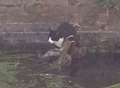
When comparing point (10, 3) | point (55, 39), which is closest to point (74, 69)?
point (55, 39)

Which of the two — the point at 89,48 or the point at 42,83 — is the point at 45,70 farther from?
the point at 89,48

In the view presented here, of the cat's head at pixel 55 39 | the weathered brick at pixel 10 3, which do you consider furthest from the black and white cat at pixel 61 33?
the weathered brick at pixel 10 3

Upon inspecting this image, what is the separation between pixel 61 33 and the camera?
1167cm

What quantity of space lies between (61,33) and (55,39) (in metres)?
0.21

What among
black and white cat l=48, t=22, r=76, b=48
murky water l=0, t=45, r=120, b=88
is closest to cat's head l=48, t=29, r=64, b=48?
black and white cat l=48, t=22, r=76, b=48

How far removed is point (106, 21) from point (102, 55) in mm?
1153

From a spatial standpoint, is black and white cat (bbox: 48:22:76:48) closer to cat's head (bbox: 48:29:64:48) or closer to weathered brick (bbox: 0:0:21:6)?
cat's head (bbox: 48:29:64:48)

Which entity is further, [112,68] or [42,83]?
[112,68]

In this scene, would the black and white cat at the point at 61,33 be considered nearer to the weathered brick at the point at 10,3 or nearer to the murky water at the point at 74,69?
the murky water at the point at 74,69

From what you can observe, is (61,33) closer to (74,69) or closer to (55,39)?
(55,39)

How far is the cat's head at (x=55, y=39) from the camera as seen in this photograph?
1145cm

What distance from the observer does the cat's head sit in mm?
11455

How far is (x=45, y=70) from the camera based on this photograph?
1090 centimetres

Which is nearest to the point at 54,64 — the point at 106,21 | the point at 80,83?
the point at 80,83
